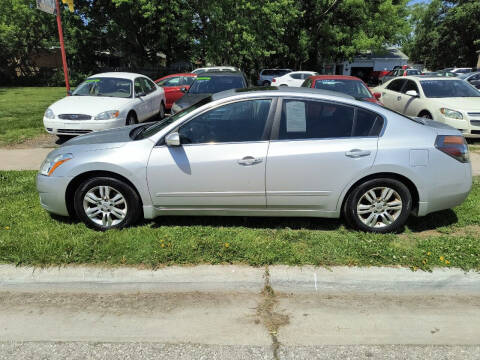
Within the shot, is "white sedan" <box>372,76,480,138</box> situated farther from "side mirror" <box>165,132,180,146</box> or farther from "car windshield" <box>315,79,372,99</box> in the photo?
"side mirror" <box>165,132,180,146</box>

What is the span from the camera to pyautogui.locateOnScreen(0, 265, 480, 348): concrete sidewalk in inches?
108

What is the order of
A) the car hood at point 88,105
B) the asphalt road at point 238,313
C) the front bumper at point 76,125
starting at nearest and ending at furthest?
the asphalt road at point 238,313
the front bumper at point 76,125
the car hood at point 88,105

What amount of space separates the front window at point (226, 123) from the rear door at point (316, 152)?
0.23 meters

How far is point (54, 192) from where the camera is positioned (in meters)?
3.96

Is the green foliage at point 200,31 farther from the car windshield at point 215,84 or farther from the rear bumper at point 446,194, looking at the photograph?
the rear bumper at point 446,194

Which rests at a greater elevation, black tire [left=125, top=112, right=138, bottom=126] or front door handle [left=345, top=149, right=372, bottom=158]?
front door handle [left=345, top=149, right=372, bottom=158]

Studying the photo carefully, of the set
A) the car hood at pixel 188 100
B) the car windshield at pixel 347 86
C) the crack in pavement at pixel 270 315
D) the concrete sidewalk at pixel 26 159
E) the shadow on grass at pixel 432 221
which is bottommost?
the crack in pavement at pixel 270 315

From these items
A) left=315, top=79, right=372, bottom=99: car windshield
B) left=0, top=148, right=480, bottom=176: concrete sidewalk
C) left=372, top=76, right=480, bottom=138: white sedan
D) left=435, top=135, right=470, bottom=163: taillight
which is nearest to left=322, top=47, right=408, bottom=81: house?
left=372, top=76, right=480, bottom=138: white sedan

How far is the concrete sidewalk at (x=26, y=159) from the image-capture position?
675cm

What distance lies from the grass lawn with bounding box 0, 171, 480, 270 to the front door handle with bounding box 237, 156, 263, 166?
76cm

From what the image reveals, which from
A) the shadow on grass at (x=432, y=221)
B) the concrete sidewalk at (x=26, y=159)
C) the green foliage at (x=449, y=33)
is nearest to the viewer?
the shadow on grass at (x=432, y=221)

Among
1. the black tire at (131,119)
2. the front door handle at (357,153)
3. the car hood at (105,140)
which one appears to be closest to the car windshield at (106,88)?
the black tire at (131,119)

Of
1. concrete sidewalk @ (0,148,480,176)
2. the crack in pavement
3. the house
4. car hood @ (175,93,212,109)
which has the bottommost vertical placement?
the crack in pavement

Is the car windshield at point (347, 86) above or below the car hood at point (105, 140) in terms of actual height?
above
